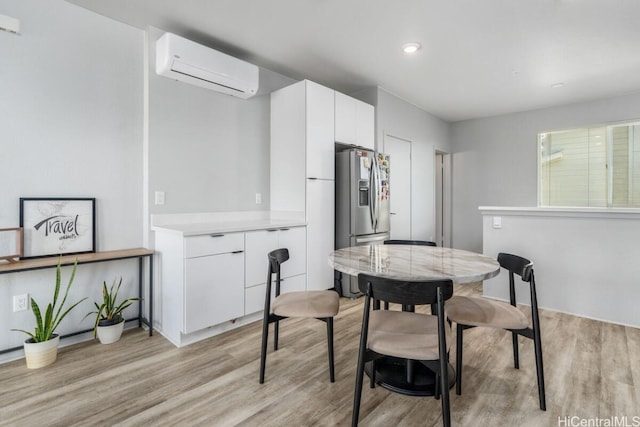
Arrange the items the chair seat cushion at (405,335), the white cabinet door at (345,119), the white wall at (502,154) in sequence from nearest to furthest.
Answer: the chair seat cushion at (405,335)
the white cabinet door at (345,119)
the white wall at (502,154)

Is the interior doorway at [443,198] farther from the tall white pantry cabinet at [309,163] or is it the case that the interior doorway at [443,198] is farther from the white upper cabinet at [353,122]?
the tall white pantry cabinet at [309,163]

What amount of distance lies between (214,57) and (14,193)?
1.89 metres

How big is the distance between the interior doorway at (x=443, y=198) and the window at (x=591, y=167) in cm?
148

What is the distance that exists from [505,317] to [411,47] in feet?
8.59

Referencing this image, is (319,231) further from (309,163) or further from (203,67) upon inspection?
(203,67)

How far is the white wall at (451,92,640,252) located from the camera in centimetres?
481

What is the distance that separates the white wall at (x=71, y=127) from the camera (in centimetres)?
227

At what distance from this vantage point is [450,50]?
324cm

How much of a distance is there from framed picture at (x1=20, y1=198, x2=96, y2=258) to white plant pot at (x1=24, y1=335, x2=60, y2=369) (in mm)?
637

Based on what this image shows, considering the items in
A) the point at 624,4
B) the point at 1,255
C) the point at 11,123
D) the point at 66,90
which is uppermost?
the point at 624,4

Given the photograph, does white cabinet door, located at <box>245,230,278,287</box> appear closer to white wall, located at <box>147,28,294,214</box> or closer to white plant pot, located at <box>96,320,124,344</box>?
white wall, located at <box>147,28,294,214</box>

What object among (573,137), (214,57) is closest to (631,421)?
(214,57)

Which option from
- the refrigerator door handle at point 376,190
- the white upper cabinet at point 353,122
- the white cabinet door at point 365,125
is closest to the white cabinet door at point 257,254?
the refrigerator door handle at point 376,190

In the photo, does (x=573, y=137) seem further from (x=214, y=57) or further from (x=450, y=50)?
(x=214, y=57)
